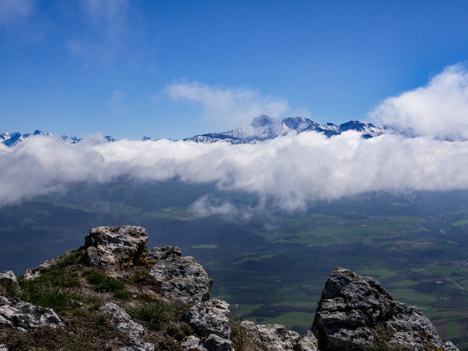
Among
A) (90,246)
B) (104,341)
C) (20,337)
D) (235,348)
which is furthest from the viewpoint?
(90,246)

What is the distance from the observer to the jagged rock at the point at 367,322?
1370 cm

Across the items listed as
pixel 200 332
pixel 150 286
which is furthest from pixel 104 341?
pixel 150 286

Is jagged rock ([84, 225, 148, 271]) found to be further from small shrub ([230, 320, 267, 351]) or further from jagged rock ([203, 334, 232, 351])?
jagged rock ([203, 334, 232, 351])

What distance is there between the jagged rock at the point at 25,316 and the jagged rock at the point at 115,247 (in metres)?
6.90

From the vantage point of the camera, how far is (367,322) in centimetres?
1450

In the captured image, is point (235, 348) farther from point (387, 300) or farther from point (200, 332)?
point (387, 300)

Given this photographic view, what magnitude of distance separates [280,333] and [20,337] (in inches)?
411

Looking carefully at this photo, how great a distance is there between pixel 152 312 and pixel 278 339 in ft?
19.8

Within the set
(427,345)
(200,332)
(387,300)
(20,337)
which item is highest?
(20,337)

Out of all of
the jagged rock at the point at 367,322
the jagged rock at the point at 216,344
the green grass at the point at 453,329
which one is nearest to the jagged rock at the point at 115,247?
the jagged rock at the point at 216,344

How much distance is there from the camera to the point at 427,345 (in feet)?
45.2

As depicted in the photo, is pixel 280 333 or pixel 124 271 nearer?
pixel 280 333

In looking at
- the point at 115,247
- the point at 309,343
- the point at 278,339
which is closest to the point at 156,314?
the point at 278,339

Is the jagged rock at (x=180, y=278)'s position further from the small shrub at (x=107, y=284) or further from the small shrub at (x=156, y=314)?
the small shrub at (x=156, y=314)
